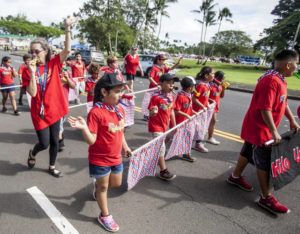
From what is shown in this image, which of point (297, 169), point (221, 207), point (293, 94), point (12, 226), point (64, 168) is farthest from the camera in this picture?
point (293, 94)

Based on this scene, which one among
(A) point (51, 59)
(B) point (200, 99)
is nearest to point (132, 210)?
(A) point (51, 59)

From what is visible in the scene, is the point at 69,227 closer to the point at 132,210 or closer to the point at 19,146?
the point at 132,210

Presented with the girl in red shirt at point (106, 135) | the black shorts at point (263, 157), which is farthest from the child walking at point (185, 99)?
the girl in red shirt at point (106, 135)

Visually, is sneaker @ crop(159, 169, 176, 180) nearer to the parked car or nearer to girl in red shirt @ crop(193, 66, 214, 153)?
→ girl in red shirt @ crop(193, 66, 214, 153)

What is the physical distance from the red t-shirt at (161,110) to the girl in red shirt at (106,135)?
1284 mm

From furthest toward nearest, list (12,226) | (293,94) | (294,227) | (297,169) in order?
(293,94) → (297,169) → (294,227) → (12,226)

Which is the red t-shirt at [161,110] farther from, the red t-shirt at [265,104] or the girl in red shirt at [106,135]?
the girl in red shirt at [106,135]

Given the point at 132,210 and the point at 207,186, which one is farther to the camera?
the point at 207,186

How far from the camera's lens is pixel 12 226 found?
2.93 m

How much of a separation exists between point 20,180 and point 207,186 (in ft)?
8.53

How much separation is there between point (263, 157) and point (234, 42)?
99.7 m

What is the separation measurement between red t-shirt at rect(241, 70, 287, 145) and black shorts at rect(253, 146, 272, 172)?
9 centimetres

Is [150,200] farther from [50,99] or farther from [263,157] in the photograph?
[50,99]

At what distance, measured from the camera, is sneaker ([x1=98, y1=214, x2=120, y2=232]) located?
2913 mm
